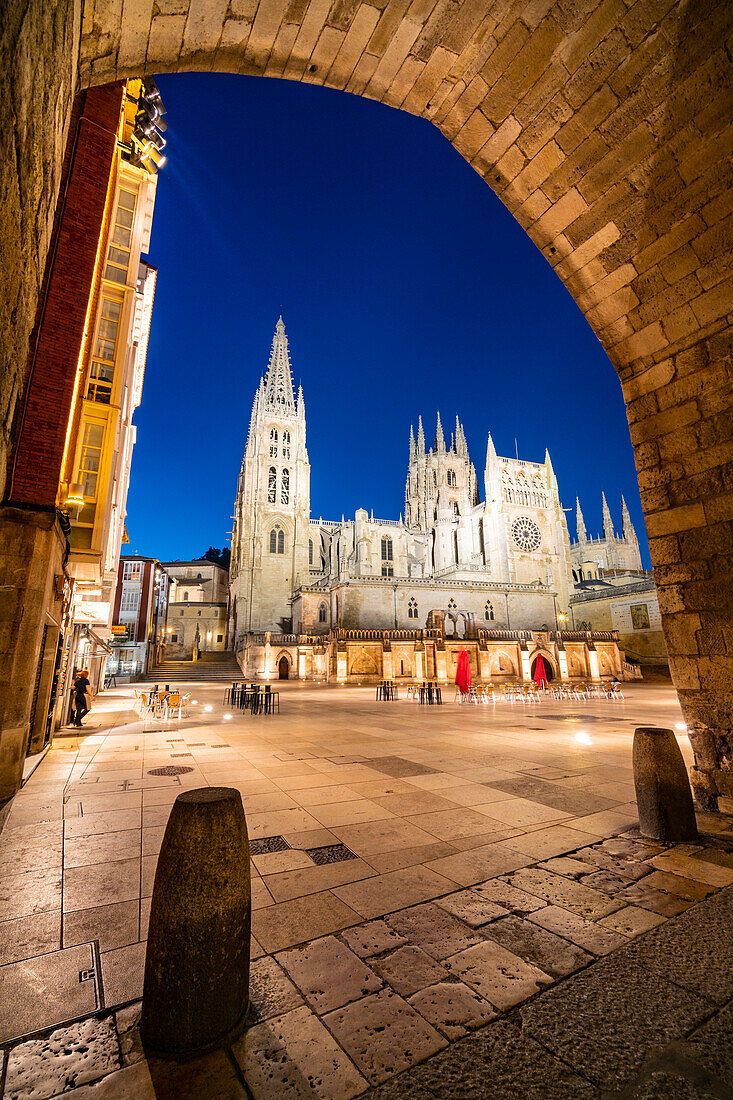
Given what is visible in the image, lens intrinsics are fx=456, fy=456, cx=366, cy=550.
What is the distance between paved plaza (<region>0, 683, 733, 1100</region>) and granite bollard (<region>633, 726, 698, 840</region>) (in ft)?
0.58

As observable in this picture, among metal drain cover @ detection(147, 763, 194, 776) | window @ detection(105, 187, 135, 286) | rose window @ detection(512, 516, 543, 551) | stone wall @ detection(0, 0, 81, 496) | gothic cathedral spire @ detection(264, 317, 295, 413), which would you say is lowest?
metal drain cover @ detection(147, 763, 194, 776)

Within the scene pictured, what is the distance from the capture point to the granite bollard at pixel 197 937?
6.03ft

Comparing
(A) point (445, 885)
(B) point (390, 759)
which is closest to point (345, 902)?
(A) point (445, 885)

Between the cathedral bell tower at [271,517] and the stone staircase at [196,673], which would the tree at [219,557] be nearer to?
the cathedral bell tower at [271,517]

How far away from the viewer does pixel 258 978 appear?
7.47 ft

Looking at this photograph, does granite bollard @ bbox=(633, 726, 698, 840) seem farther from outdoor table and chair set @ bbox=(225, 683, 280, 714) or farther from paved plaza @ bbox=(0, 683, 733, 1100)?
outdoor table and chair set @ bbox=(225, 683, 280, 714)

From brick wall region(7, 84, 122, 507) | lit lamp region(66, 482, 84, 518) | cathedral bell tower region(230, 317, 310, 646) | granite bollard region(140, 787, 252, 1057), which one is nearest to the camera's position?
granite bollard region(140, 787, 252, 1057)

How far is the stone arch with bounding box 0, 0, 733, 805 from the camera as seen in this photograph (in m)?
3.32

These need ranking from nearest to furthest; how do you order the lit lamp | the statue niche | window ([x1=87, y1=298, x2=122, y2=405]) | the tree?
the lit lamp → window ([x1=87, y1=298, x2=122, y2=405]) → the statue niche → the tree

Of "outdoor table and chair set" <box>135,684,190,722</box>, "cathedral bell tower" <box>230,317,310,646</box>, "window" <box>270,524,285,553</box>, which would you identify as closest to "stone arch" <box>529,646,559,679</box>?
"outdoor table and chair set" <box>135,684,190,722</box>

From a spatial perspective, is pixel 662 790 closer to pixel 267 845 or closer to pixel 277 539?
pixel 267 845

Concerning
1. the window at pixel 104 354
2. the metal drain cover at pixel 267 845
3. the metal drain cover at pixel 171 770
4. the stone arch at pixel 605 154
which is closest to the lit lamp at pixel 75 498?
the window at pixel 104 354

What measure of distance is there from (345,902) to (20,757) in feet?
17.6

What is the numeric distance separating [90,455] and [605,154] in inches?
440
